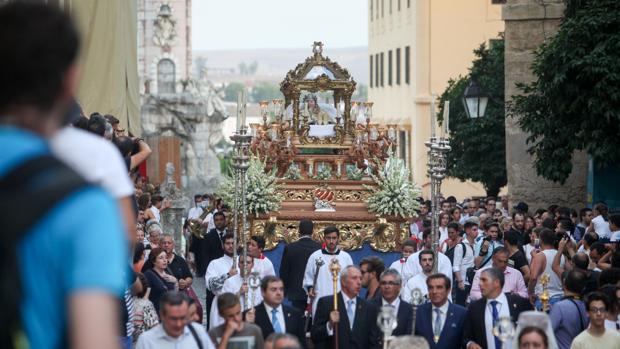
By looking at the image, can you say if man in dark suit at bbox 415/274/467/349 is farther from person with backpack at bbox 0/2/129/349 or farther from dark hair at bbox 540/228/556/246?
person with backpack at bbox 0/2/129/349

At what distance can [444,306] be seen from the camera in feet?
36.4

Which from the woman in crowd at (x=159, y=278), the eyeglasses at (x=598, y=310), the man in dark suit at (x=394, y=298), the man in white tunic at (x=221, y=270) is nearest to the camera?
the eyeglasses at (x=598, y=310)

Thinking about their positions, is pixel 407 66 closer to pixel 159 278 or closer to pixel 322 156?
pixel 322 156

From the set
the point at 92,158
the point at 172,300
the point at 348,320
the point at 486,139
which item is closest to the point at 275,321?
the point at 348,320

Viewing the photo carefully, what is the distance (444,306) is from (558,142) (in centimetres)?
1167

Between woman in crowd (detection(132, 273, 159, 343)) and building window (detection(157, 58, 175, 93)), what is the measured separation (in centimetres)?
6042

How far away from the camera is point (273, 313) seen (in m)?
10.9

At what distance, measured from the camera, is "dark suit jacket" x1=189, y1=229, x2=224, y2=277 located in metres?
21.3

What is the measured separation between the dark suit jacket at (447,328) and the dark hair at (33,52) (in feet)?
27.1

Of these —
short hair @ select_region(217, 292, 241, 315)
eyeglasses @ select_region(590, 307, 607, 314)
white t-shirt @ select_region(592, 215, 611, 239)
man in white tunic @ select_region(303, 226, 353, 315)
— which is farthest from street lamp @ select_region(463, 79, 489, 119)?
short hair @ select_region(217, 292, 241, 315)

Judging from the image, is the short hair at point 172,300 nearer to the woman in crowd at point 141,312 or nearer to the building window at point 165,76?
the woman in crowd at point 141,312

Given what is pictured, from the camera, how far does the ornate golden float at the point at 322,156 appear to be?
20656 millimetres

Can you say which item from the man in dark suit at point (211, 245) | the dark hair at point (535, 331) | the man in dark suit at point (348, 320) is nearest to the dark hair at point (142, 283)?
the man in dark suit at point (348, 320)

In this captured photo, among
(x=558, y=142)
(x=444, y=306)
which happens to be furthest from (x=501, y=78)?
(x=444, y=306)
